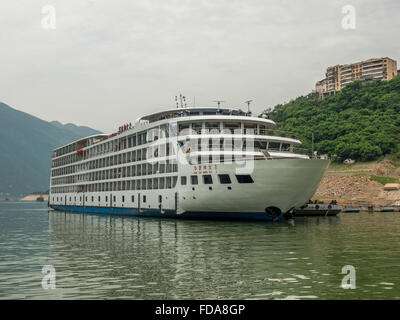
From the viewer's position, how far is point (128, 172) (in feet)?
177

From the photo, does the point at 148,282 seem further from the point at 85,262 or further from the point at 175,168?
the point at 175,168

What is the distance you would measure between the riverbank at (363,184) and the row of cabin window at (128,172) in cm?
4427

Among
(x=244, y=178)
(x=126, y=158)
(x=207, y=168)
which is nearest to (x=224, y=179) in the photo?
(x=244, y=178)

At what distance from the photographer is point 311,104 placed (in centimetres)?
15888

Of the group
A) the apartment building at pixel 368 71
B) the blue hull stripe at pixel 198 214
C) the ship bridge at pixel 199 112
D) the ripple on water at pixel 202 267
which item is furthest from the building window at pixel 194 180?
the apartment building at pixel 368 71

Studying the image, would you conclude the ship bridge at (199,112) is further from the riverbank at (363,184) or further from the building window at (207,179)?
the riverbank at (363,184)

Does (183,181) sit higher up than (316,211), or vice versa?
(183,181)

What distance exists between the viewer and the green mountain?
4122 inches

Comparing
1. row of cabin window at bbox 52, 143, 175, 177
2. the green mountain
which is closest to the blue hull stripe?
row of cabin window at bbox 52, 143, 175, 177

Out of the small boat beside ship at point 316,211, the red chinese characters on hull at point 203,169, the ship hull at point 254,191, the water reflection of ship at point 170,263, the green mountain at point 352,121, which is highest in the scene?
the green mountain at point 352,121

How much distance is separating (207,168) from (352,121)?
328ft

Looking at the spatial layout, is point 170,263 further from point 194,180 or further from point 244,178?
point 194,180

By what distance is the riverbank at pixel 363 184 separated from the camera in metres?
80.3
